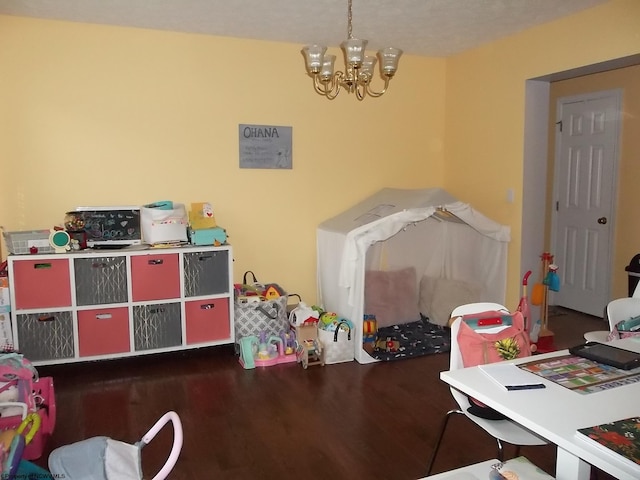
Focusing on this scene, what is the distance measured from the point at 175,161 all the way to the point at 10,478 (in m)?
3.01

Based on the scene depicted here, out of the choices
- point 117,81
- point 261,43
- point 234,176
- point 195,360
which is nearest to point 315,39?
point 261,43

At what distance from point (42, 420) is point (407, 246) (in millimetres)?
3070

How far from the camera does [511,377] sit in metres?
1.74

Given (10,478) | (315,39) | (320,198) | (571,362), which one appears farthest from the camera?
(320,198)

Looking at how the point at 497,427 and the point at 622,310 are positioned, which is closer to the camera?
the point at 497,427

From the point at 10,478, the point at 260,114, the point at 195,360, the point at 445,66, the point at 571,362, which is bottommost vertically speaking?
the point at 195,360

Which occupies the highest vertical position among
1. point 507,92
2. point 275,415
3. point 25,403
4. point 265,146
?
point 507,92

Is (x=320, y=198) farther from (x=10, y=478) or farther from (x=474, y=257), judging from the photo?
(x=10, y=478)

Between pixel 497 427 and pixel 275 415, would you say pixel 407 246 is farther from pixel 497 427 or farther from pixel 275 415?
pixel 497 427

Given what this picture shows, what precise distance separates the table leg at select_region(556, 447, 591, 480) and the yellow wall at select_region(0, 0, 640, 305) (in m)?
2.91

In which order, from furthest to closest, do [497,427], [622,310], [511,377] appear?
[622,310], [497,427], [511,377]

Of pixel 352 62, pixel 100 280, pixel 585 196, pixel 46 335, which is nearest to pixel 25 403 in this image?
pixel 46 335

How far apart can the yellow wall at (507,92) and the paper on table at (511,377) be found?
8.54ft

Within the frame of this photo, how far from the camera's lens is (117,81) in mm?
3951
